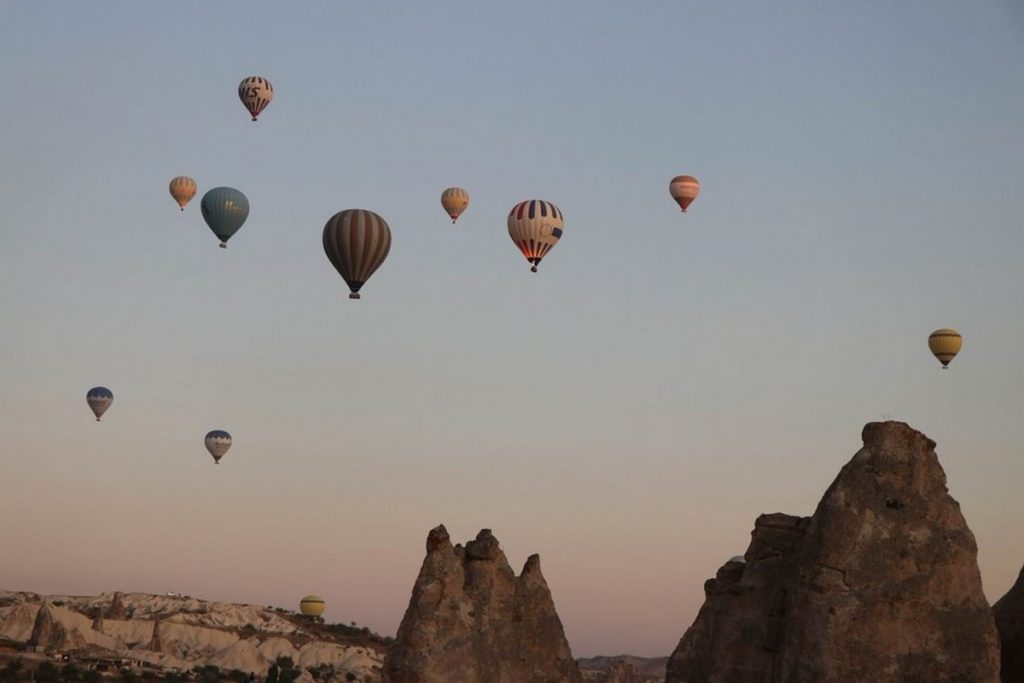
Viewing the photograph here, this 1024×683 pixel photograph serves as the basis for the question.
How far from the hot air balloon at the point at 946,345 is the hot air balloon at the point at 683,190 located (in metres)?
12.8

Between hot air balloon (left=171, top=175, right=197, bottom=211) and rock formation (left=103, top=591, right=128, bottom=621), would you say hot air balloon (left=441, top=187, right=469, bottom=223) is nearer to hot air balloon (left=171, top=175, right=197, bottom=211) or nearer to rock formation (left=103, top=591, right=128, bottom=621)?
hot air balloon (left=171, top=175, right=197, bottom=211)

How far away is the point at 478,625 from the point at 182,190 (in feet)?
151

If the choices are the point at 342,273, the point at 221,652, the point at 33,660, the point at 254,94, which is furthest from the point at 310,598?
the point at 342,273

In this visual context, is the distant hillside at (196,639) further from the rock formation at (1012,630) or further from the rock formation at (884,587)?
the rock formation at (884,587)

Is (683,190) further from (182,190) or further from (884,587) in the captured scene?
(884,587)

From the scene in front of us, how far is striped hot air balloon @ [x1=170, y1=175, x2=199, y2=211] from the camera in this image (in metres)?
77.3

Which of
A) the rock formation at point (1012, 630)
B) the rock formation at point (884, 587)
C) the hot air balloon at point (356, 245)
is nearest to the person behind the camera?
the rock formation at point (884, 587)

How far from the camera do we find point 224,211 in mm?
70312

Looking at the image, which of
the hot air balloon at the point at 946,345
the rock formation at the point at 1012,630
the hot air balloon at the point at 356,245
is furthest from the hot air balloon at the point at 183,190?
the rock formation at the point at 1012,630

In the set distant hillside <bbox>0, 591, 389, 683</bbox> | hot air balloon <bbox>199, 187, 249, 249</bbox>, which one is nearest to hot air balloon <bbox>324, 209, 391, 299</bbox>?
hot air balloon <bbox>199, 187, 249, 249</bbox>

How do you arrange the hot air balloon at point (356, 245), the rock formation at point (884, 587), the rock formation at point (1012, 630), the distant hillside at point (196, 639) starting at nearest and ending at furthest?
1. the rock formation at point (884, 587)
2. the rock formation at point (1012, 630)
3. the hot air balloon at point (356, 245)
4. the distant hillside at point (196, 639)

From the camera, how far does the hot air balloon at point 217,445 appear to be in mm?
86562

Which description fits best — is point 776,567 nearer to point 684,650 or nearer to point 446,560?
point 684,650

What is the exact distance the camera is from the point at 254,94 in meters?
75.5
